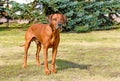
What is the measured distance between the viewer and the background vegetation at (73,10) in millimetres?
19172

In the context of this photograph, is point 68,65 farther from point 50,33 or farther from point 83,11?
point 83,11

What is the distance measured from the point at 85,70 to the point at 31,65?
1.48 meters

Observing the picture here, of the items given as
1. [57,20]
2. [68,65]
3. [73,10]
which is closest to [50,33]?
[57,20]

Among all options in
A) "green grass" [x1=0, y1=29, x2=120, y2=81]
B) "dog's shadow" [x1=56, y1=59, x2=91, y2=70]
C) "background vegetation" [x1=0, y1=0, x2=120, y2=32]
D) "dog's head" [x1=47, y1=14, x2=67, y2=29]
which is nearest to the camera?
"dog's head" [x1=47, y1=14, x2=67, y2=29]

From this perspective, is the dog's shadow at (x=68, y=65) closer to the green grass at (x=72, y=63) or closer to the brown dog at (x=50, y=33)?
the green grass at (x=72, y=63)

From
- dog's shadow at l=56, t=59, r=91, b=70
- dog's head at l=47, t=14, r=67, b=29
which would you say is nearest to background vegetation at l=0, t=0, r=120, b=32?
dog's shadow at l=56, t=59, r=91, b=70

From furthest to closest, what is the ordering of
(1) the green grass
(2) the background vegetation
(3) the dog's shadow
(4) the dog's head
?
(2) the background vegetation
(3) the dog's shadow
(1) the green grass
(4) the dog's head

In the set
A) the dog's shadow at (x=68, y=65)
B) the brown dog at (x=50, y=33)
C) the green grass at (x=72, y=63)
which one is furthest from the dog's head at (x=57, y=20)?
the dog's shadow at (x=68, y=65)

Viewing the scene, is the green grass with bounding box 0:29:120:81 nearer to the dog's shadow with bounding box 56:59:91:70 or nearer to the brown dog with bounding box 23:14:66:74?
the dog's shadow with bounding box 56:59:91:70

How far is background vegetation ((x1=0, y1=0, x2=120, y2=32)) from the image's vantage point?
19.2 meters

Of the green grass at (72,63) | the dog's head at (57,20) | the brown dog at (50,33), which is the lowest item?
the green grass at (72,63)

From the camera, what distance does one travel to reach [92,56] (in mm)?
11141

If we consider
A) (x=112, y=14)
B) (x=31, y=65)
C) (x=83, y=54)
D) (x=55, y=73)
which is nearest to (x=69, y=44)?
(x=83, y=54)

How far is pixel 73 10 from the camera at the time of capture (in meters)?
19.6
